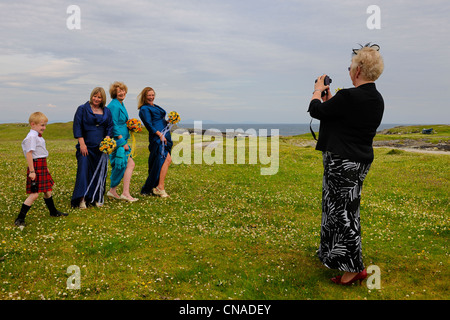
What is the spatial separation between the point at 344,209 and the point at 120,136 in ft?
30.9

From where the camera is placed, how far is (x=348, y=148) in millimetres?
6484

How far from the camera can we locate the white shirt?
10.0m

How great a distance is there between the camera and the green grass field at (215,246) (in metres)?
6.82

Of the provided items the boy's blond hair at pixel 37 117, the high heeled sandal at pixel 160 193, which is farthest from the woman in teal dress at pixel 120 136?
the boy's blond hair at pixel 37 117

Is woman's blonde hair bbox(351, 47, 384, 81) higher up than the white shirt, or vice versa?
woman's blonde hair bbox(351, 47, 384, 81)

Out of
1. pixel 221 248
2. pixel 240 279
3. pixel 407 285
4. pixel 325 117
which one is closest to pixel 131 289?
pixel 240 279

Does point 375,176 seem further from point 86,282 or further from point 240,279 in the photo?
point 86,282

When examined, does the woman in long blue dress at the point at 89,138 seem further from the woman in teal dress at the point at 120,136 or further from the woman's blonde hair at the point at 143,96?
the woman's blonde hair at the point at 143,96

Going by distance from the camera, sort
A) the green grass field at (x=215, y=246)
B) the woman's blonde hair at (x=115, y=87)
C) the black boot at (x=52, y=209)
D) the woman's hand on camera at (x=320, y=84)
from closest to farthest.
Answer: the green grass field at (x=215, y=246), the woman's hand on camera at (x=320, y=84), the black boot at (x=52, y=209), the woman's blonde hair at (x=115, y=87)

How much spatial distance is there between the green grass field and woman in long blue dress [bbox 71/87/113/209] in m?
0.71

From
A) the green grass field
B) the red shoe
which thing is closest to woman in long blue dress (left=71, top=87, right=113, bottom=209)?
the green grass field

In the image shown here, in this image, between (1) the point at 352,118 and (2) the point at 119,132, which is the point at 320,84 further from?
(2) the point at 119,132

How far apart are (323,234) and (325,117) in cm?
251

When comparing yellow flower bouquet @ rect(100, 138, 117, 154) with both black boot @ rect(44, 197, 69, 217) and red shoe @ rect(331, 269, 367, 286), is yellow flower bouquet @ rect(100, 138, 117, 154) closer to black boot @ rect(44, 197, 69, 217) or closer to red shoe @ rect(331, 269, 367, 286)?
black boot @ rect(44, 197, 69, 217)
